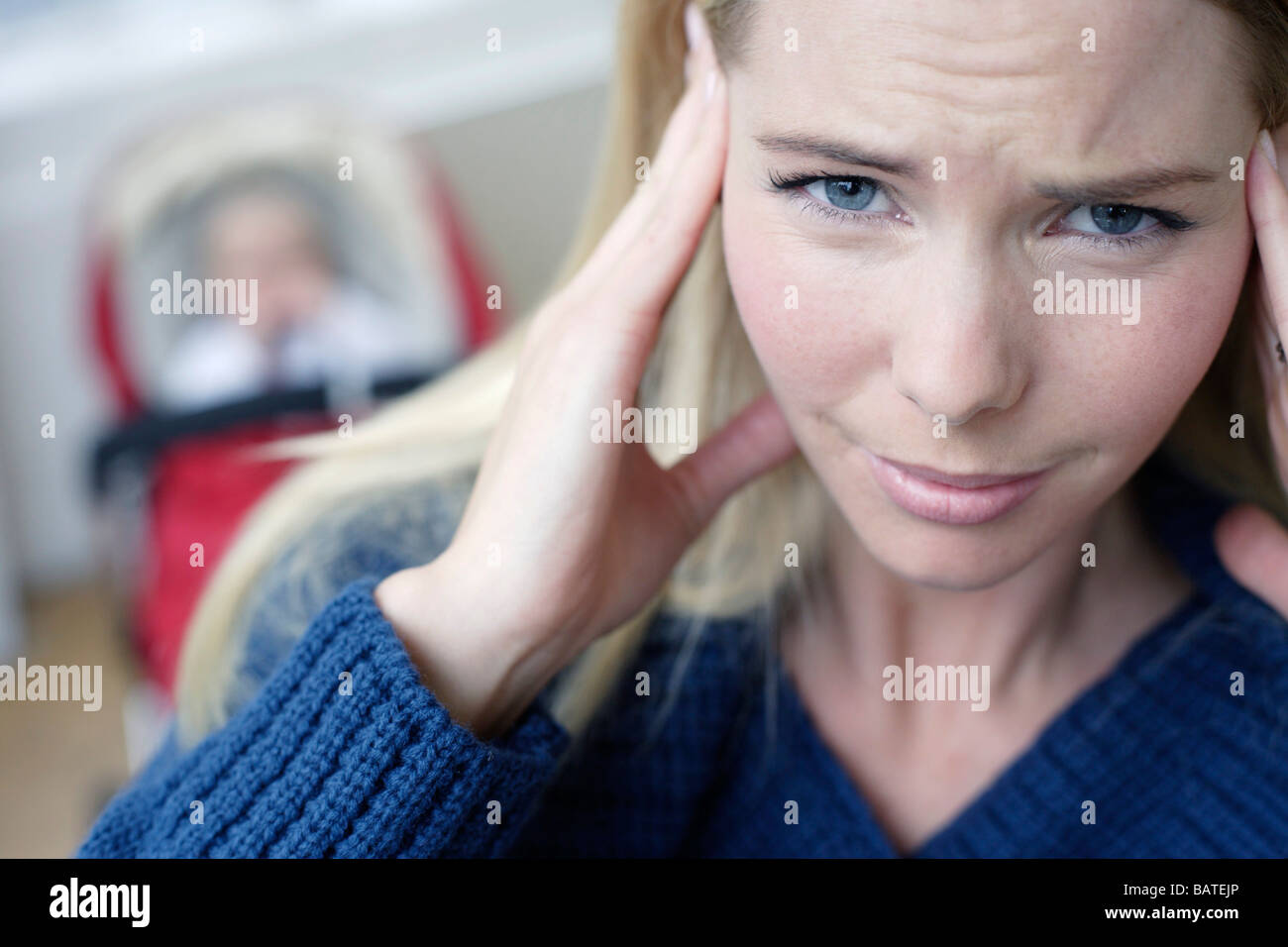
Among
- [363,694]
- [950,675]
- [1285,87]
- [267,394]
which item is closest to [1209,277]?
[1285,87]

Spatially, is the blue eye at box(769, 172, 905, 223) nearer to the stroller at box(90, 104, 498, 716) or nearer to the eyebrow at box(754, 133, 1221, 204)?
the eyebrow at box(754, 133, 1221, 204)

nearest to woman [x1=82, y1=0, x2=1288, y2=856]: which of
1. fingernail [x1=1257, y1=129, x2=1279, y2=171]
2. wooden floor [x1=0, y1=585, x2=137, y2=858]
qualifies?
fingernail [x1=1257, y1=129, x2=1279, y2=171]

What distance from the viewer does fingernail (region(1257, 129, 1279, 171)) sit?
0.75 metres

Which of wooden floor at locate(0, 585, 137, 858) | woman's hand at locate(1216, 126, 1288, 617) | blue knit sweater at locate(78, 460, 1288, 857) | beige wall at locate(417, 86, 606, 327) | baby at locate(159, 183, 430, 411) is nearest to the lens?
woman's hand at locate(1216, 126, 1288, 617)

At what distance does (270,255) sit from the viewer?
2635mm

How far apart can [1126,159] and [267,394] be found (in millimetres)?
1841

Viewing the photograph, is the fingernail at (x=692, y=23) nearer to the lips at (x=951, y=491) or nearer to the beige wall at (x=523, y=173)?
the lips at (x=951, y=491)

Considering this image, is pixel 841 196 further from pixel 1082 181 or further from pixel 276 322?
Result: pixel 276 322

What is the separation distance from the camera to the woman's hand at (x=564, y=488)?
82 cm

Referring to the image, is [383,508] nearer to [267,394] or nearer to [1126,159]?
[1126,159]

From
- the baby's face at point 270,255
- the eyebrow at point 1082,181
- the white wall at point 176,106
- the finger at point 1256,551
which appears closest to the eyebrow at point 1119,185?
the eyebrow at point 1082,181

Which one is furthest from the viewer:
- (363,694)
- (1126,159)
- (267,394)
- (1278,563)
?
(267,394)

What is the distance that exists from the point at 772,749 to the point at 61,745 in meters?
1.88
